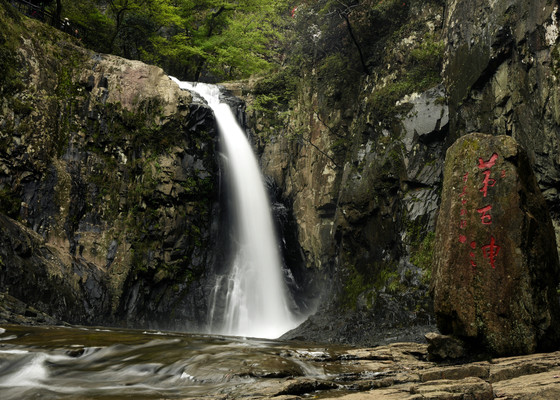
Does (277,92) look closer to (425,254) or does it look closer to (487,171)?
(425,254)

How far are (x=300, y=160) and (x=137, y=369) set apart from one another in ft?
45.2

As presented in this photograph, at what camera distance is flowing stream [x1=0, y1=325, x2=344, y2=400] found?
205 inches

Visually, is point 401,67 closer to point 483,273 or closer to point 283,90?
point 283,90

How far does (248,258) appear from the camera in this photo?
58.6ft

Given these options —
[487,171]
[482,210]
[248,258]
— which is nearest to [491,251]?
[482,210]

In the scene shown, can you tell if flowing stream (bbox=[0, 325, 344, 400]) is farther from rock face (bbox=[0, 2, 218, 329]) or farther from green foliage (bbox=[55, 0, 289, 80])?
green foliage (bbox=[55, 0, 289, 80])

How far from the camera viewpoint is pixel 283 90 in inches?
822

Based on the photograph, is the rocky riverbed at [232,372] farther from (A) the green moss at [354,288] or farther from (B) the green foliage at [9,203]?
(B) the green foliage at [9,203]

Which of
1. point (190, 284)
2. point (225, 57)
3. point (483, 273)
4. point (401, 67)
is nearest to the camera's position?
point (483, 273)

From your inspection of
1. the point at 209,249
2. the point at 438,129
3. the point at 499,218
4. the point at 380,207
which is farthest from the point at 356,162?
the point at 499,218

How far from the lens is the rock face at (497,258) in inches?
239

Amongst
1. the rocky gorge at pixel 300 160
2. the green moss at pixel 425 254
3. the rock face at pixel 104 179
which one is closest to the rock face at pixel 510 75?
the rocky gorge at pixel 300 160

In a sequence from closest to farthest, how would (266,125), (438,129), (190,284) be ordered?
(438,129), (190,284), (266,125)

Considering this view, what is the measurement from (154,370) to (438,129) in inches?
414
